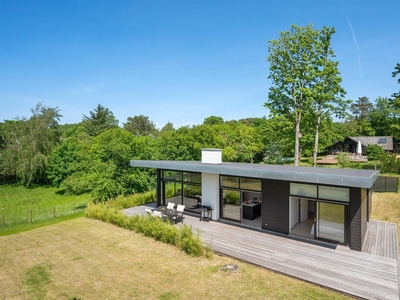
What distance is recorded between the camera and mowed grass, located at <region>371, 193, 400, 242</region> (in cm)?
1122

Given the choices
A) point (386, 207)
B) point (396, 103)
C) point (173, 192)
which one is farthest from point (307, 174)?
point (396, 103)

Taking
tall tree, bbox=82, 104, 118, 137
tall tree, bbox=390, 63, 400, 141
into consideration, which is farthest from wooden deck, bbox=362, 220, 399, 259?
tall tree, bbox=82, 104, 118, 137

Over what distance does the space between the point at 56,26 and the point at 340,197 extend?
19.0 m

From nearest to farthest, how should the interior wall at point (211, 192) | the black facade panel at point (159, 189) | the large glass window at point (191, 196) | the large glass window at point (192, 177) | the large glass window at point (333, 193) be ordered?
the large glass window at point (333, 193) → the interior wall at point (211, 192) → the large glass window at point (192, 177) → the large glass window at point (191, 196) → the black facade panel at point (159, 189)

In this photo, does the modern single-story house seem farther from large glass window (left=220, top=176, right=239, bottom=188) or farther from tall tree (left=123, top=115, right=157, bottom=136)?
tall tree (left=123, top=115, right=157, bottom=136)

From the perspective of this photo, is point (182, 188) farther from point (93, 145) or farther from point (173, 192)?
point (93, 145)

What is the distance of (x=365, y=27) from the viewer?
16.8 m

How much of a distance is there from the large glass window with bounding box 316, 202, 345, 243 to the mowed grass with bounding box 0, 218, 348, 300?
2965 millimetres

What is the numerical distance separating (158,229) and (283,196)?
185 inches

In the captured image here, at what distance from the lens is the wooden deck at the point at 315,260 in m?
5.70

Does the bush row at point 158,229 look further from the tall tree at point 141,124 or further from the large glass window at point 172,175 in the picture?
the tall tree at point 141,124

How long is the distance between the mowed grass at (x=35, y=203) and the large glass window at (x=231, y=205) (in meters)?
8.03

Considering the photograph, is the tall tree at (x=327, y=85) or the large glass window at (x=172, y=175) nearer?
the large glass window at (x=172, y=175)

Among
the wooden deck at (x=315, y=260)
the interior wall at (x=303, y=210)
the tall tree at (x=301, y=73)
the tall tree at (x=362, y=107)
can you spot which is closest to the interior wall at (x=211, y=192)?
the wooden deck at (x=315, y=260)
